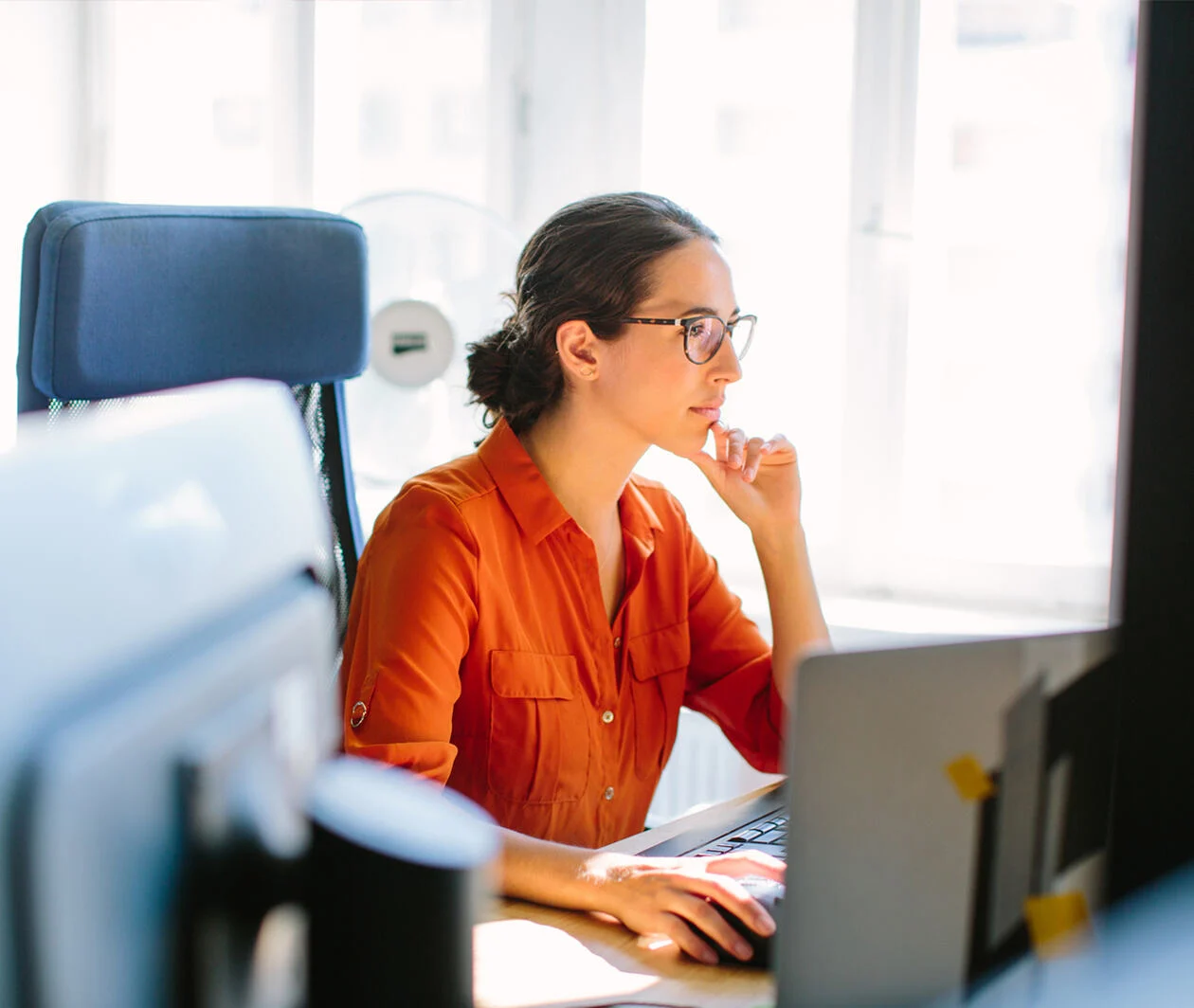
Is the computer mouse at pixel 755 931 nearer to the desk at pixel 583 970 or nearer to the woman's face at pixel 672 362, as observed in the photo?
the desk at pixel 583 970

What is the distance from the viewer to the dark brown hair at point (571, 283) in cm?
162

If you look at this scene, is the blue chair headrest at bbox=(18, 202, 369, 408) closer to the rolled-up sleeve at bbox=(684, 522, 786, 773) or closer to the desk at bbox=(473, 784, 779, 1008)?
the rolled-up sleeve at bbox=(684, 522, 786, 773)

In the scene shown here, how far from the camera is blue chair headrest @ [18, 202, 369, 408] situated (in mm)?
1254

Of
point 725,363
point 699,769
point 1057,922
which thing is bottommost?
point 699,769

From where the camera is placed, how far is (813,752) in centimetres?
60

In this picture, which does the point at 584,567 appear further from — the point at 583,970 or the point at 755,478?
the point at 583,970

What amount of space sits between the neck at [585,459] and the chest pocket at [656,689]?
0.16m

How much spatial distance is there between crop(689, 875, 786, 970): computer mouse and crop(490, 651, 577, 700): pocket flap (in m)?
0.49

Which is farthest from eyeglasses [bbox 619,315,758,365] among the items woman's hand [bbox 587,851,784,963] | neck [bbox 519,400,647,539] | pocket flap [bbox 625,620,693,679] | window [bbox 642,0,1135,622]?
window [bbox 642,0,1135,622]

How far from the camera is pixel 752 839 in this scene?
126 centimetres

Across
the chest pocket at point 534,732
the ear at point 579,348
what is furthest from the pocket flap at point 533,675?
the ear at point 579,348

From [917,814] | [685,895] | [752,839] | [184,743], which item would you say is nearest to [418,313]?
[752,839]

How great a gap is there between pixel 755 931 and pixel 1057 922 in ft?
1.32

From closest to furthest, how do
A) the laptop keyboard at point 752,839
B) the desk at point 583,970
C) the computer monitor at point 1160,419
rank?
the computer monitor at point 1160,419 < the desk at point 583,970 < the laptop keyboard at point 752,839
